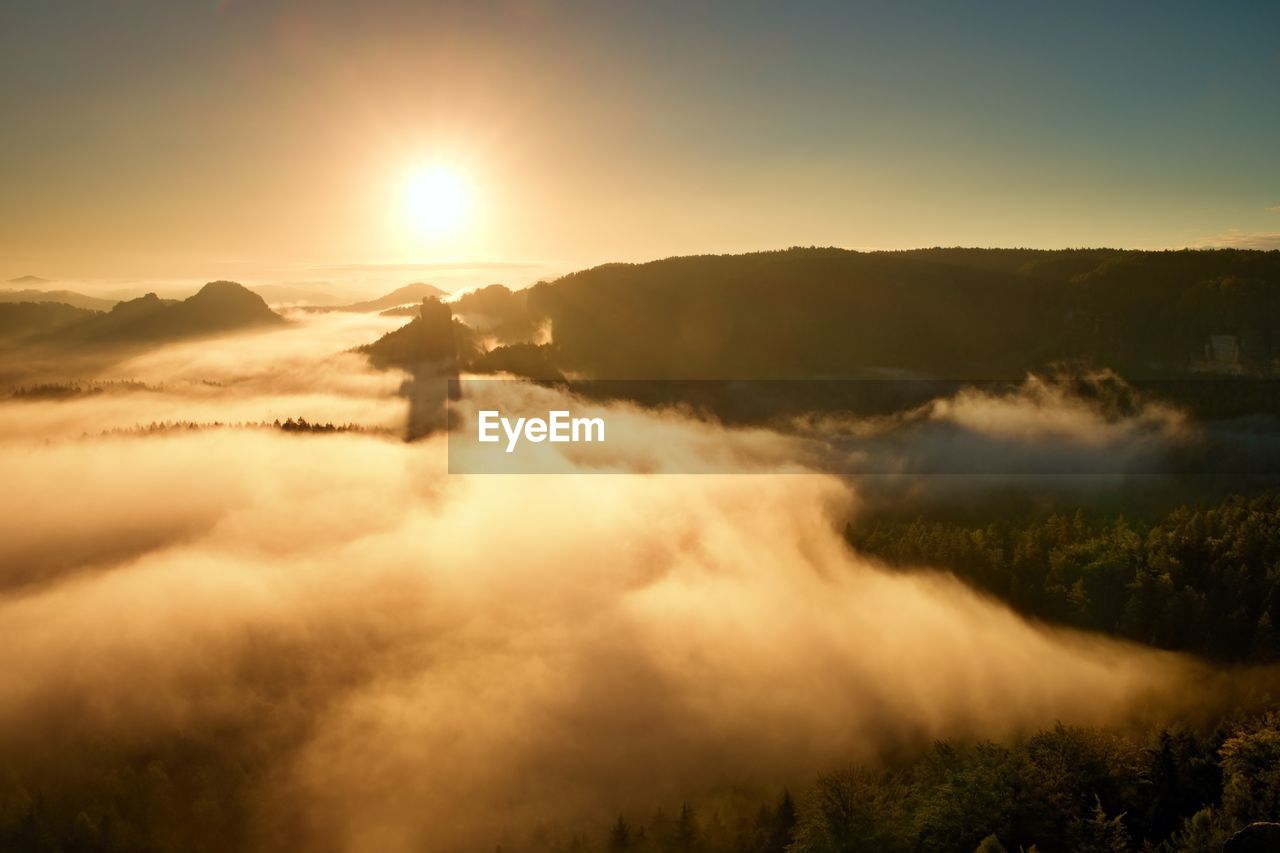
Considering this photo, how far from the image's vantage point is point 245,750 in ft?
318

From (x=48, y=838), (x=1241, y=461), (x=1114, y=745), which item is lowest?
(x=48, y=838)

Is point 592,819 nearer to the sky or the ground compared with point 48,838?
nearer to the ground

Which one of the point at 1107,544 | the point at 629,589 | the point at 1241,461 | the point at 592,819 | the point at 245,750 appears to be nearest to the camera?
the point at 592,819

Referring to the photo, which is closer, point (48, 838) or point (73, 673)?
point (48, 838)

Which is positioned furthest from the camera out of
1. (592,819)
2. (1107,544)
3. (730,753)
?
(1107,544)

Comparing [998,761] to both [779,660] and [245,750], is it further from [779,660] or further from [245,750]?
[245,750]

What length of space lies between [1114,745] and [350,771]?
9292cm

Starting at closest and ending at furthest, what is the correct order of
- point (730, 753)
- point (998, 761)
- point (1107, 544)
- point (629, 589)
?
point (998, 761) < point (730, 753) < point (1107, 544) < point (629, 589)

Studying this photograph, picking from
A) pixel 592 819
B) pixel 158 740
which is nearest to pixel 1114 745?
pixel 592 819

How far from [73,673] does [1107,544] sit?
7099 inches

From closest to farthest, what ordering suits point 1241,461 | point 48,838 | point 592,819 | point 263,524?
point 48,838
point 592,819
point 1241,461
point 263,524

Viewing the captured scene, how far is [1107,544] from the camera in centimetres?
11375

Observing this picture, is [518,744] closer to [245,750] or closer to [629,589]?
[245,750]

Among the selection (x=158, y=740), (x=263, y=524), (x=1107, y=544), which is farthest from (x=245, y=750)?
(x=1107, y=544)
